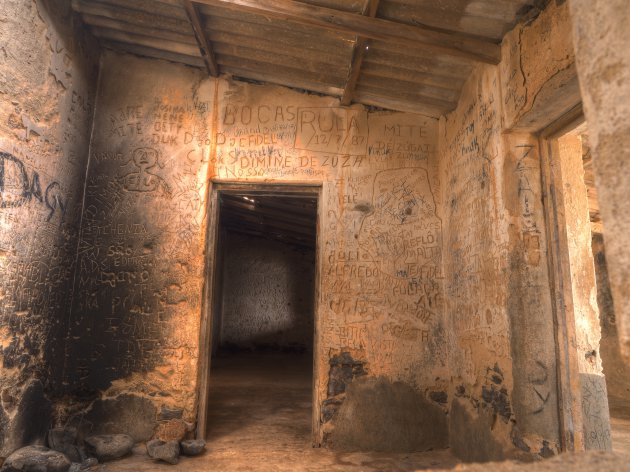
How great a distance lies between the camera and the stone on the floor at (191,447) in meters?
4.04

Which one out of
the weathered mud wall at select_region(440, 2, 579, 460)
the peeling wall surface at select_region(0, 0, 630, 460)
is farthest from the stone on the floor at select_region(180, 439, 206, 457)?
the weathered mud wall at select_region(440, 2, 579, 460)

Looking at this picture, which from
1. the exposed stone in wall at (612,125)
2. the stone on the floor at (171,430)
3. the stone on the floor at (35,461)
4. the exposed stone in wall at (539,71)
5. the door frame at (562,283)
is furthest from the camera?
the stone on the floor at (171,430)

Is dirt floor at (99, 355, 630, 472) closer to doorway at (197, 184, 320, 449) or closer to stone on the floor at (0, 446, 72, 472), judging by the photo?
doorway at (197, 184, 320, 449)

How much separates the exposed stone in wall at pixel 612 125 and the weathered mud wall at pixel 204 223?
3.11m

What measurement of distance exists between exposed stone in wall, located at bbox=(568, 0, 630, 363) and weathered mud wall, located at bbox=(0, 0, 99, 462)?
3819 millimetres

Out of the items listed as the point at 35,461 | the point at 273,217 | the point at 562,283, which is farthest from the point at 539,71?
the point at 273,217

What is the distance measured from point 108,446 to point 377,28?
4.17 meters

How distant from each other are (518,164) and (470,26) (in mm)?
1107

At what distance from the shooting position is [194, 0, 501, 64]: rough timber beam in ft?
11.3

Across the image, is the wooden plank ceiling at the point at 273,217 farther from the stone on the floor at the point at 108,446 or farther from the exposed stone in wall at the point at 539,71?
the exposed stone in wall at the point at 539,71

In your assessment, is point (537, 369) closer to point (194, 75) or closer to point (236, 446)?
point (236, 446)

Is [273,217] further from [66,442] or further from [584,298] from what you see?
[584,298]

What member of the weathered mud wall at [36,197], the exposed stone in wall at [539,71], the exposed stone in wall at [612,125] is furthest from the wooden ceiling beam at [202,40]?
the exposed stone in wall at [612,125]

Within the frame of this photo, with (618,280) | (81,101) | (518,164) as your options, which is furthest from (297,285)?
(618,280)
